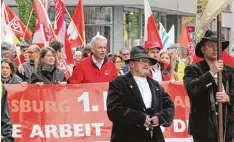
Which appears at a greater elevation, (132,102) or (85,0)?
(85,0)

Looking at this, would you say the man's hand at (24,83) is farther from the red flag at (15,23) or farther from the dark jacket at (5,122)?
the red flag at (15,23)

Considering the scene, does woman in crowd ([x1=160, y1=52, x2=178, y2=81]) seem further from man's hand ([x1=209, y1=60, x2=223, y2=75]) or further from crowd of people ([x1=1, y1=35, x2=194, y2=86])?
man's hand ([x1=209, y1=60, x2=223, y2=75])

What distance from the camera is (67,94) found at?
11.9 meters

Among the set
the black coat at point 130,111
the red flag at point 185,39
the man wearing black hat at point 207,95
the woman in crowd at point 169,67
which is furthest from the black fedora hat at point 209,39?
the red flag at point 185,39

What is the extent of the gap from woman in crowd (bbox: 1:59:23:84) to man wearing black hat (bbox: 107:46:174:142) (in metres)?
3.29

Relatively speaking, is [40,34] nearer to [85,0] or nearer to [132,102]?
[132,102]

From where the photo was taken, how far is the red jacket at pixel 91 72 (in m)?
11.7

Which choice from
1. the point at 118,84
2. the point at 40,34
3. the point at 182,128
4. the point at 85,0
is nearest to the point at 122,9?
the point at 85,0

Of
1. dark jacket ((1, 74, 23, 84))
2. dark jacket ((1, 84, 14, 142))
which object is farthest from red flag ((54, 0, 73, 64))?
dark jacket ((1, 84, 14, 142))

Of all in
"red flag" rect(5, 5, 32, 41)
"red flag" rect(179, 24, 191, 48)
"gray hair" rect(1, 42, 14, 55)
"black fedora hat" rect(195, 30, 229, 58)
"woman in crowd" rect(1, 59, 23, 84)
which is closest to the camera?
"black fedora hat" rect(195, 30, 229, 58)

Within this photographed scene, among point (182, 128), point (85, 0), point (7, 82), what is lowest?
point (182, 128)

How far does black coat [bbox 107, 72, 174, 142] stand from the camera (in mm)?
8023

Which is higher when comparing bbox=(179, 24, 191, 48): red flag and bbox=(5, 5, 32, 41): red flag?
bbox=(5, 5, 32, 41): red flag

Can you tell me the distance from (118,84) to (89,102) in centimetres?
379
